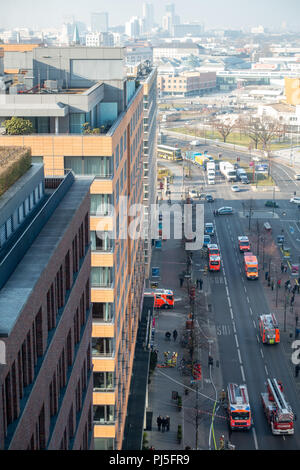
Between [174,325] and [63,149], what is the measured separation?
31334 millimetres

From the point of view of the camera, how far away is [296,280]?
69125 mm

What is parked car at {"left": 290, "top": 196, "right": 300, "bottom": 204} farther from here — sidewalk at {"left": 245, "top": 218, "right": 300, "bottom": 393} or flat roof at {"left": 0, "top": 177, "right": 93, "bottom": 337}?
flat roof at {"left": 0, "top": 177, "right": 93, "bottom": 337}

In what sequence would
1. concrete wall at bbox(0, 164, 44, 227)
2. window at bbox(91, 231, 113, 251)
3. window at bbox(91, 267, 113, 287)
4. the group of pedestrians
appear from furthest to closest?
the group of pedestrians < window at bbox(91, 267, 113, 287) < window at bbox(91, 231, 113, 251) < concrete wall at bbox(0, 164, 44, 227)

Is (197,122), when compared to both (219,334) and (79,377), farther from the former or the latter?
(79,377)

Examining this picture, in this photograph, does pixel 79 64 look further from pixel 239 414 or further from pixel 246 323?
pixel 246 323

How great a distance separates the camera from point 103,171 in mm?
30766

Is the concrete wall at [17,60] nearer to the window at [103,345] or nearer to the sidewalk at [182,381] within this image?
the window at [103,345]

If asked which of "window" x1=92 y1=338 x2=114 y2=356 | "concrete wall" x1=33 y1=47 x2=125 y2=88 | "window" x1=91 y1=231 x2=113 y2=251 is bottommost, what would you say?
"window" x1=92 y1=338 x2=114 y2=356

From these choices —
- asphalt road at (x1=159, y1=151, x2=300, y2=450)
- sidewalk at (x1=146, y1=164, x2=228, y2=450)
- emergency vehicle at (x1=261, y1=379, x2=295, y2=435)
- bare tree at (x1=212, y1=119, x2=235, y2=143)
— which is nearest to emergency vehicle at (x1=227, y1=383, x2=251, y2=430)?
asphalt road at (x1=159, y1=151, x2=300, y2=450)

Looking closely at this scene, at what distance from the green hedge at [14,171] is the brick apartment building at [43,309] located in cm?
3

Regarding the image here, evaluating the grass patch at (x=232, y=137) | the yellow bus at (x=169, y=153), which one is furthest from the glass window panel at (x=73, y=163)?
the grass patch at (x=232, y=137)

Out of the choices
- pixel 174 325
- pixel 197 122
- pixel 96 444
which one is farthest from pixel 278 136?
pixel 96 444

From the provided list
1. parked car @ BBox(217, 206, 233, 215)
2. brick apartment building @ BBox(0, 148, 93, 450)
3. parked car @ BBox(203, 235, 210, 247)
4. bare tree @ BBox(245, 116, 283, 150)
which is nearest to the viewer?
brick apartment building @ BBox(0, 148, 93, 450)

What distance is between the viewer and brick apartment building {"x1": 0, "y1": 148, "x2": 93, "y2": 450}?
1422 centimetres
